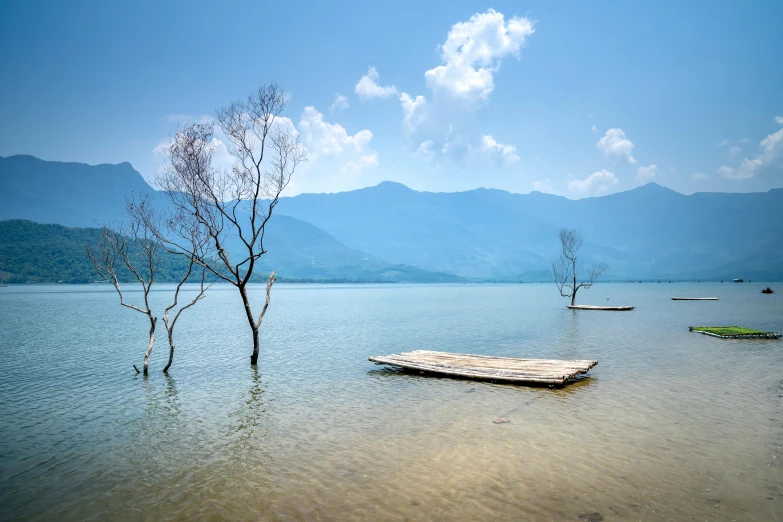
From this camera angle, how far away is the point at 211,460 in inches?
443

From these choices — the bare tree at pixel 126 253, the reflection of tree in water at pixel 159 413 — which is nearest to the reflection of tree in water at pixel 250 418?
the reflection of tree in water at pixel 159 413

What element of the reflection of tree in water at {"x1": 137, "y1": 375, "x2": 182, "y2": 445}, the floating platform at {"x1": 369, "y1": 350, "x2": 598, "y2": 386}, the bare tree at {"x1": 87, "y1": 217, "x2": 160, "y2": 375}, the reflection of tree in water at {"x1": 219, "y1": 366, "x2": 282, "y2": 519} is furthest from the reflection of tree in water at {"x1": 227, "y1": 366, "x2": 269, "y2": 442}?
the floating platform at {"x1": 369, "y1": 350, "x2": 598, "y2": 386}

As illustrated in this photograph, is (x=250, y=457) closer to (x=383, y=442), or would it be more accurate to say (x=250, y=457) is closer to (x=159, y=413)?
(x=383, y=442)

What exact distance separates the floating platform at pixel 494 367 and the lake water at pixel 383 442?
574 mm

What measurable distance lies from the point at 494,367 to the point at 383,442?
33.4 ft

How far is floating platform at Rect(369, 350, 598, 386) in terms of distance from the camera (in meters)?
18.7

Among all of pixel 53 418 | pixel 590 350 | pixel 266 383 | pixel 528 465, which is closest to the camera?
pixel 528 465

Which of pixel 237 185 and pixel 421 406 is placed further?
pixel 237 185

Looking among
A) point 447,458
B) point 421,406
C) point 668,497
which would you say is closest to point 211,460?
point 447,458

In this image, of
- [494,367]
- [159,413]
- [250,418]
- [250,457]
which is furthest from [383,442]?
[494,367]

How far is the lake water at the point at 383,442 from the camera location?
343 inches

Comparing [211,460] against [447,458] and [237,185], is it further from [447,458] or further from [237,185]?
[237,185]

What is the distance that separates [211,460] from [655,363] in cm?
2286

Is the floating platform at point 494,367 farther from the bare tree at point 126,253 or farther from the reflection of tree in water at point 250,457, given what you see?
the bare tree at point 126,253
